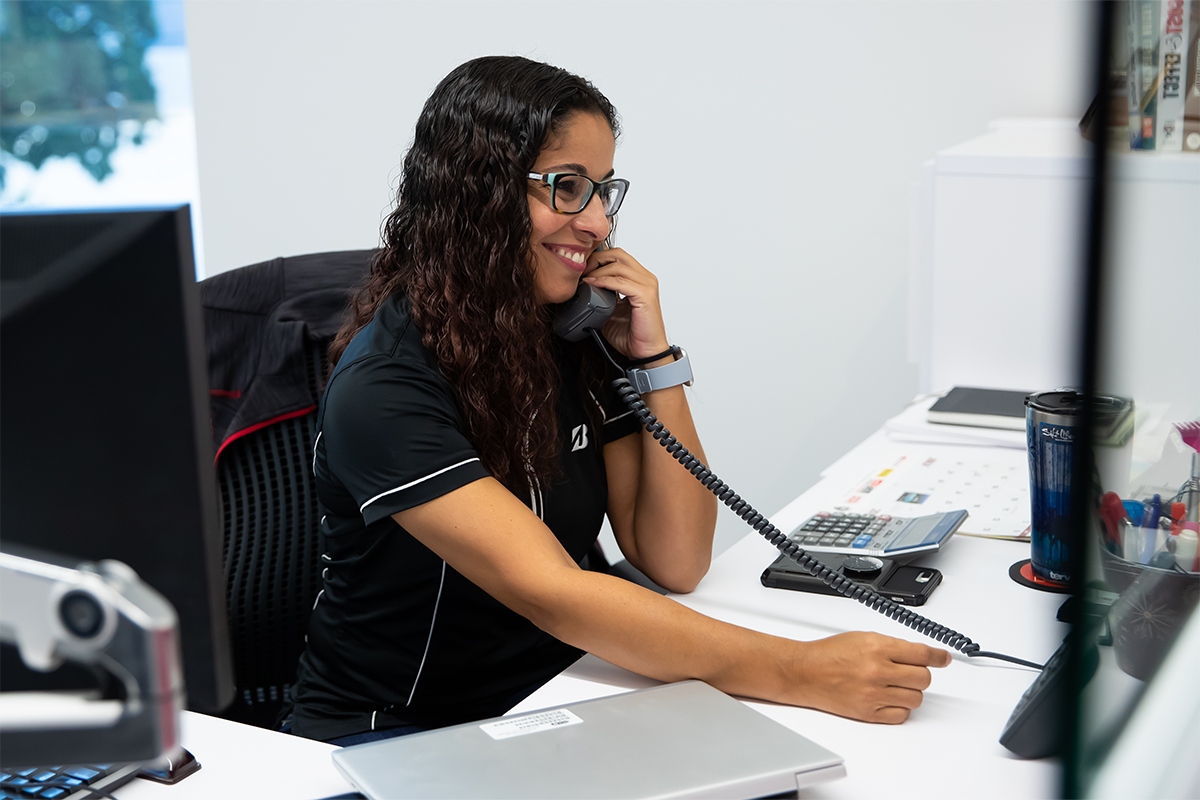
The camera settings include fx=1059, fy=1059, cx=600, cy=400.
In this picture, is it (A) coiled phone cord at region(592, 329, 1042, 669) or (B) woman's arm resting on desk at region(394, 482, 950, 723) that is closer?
(B) woman's arm resting on desk at region(394, 482, 950, 723)

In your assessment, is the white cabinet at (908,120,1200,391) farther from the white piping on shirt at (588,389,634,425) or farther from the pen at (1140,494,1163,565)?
the pen at (1140,494,1163,565)

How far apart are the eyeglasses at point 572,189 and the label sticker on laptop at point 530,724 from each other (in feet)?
2.09

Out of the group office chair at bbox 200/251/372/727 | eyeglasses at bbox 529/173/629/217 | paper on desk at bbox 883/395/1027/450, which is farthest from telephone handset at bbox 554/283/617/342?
paper on desk at bbox 883/395/1027/450

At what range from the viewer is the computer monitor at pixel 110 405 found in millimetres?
473

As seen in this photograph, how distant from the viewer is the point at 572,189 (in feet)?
4.24

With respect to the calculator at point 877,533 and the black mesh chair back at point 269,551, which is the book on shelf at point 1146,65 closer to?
the calculator at point 877,533

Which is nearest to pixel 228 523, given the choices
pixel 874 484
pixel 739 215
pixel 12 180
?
pixel 874 484

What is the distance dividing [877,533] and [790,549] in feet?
0.51

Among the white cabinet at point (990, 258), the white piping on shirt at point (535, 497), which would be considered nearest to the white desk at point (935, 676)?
the white piping on shirt at point (535, 497)

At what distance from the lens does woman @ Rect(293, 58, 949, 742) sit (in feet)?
3.65

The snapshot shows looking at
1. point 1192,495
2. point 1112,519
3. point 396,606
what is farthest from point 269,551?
point 1112,519

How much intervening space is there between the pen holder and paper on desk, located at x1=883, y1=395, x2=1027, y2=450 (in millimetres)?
1137

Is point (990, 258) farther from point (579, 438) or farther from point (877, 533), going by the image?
point (579, 438)

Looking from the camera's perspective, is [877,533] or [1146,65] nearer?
[1146,65]
